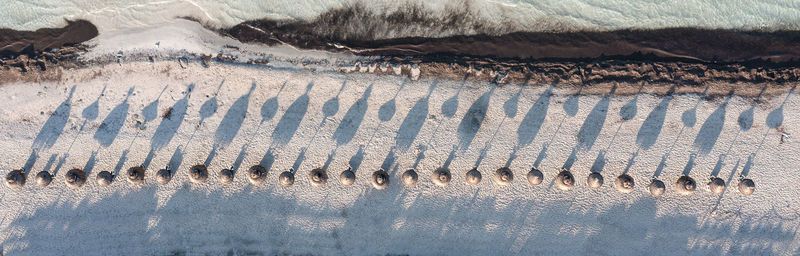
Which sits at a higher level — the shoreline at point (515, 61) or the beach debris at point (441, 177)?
the shoreline at point (515, 61)

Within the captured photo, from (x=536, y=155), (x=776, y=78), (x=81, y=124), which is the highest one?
(x=776, y=78)

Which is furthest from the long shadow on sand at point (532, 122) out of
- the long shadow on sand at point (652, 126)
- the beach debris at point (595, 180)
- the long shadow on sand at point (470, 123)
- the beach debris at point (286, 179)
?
the beach debris at point (286, 179)

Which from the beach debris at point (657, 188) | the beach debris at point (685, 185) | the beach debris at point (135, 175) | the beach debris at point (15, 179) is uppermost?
the beach debris at point (685, 185)

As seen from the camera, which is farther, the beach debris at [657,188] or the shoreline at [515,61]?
the shoreline at [515,61]

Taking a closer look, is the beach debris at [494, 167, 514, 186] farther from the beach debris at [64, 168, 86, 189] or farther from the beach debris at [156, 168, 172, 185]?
the beach debris at [64, 168, 86, 189]

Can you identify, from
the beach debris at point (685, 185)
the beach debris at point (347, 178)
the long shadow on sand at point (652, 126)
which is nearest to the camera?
the beach debris at point (685, 185)

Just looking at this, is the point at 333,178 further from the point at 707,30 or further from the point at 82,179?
the point at 707,30

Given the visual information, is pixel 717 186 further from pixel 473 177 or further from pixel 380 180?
pixel 380 180

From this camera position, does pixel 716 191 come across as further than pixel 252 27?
No

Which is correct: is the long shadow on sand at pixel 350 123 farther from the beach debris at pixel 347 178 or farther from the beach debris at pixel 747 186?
the beach debris at pixel 747 186

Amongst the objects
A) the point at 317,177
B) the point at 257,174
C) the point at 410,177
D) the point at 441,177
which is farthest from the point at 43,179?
the point at 441,177

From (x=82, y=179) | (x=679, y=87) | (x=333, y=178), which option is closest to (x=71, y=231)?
(x=82, y=179)
